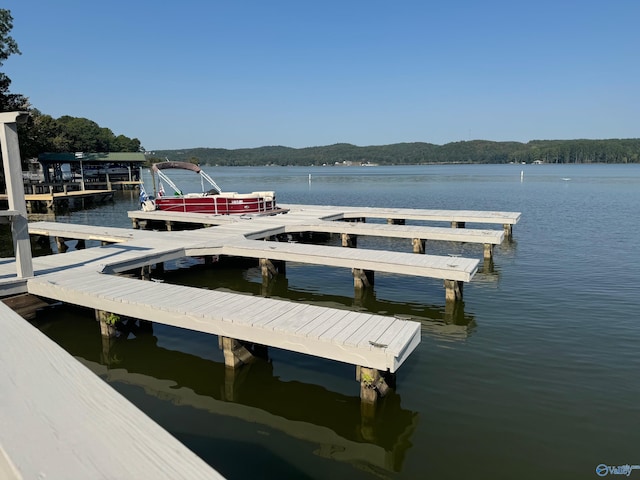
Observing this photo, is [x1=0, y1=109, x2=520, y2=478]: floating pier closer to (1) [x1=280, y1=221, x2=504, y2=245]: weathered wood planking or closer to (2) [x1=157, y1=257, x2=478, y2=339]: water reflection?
(1) [x1=280, y1=221, x2=504, y2=245]: weathered wood planking

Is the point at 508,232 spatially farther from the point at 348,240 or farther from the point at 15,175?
the point at 15,175

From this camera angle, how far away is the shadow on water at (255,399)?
5.43 m

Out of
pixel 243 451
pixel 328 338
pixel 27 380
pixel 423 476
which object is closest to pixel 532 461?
pixel 423 476

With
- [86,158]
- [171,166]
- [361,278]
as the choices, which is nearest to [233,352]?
[361,278]

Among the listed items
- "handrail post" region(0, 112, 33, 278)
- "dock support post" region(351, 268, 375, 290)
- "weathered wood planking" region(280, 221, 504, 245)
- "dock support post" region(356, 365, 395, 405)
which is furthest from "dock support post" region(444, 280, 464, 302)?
"handrail post" region(0, 112, 33, 278)

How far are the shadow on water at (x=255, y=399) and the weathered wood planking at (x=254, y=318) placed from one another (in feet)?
2.71

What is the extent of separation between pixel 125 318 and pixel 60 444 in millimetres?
5633

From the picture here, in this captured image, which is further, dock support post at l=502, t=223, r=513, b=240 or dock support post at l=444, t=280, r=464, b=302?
dock support post at l=502, t=223, r=513, b=240

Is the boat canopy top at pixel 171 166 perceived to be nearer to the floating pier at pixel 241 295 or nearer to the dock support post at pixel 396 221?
the floating pier at pixel 241 295

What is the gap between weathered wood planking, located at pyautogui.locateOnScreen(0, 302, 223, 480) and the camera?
3.09 metres

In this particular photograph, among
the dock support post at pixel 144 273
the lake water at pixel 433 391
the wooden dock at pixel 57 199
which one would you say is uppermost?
the wooden dock at pixel 57 199

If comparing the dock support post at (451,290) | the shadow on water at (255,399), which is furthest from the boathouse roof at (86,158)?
the dock support post at (451,290)

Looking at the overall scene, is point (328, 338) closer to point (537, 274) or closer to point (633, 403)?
point (633, 403)

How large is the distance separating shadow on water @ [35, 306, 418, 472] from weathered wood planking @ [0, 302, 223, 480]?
1.78 m
